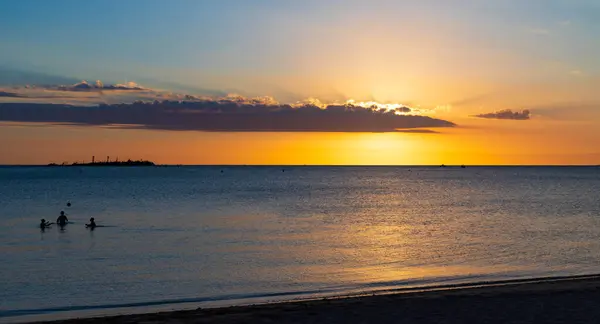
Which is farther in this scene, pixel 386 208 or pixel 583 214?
pixel 386 208

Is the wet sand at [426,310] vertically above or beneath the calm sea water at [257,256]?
above

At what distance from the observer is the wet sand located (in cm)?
1527

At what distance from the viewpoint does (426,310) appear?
1636 centimetres

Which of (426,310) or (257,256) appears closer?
(426,310)

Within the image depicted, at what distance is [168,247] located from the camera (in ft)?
108

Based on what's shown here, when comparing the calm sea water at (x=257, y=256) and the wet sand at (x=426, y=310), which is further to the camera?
the calm sea water at (x=257, y=256)

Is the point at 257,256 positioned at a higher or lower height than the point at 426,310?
lower

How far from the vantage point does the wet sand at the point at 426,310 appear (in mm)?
15273

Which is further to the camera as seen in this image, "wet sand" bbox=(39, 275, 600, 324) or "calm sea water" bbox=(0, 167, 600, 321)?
"calm sea water" bbox=(0, 167, 600, 321)

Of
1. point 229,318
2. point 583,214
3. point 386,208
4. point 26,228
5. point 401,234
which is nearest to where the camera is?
point 229,318

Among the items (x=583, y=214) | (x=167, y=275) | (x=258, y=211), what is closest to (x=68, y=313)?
(x=167, y=275)

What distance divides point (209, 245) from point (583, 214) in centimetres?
3627

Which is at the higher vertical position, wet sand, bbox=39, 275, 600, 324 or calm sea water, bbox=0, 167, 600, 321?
wet sand, bbox=39, 275, 600, 324

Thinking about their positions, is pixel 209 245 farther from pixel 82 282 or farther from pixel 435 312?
pixel 435 312
